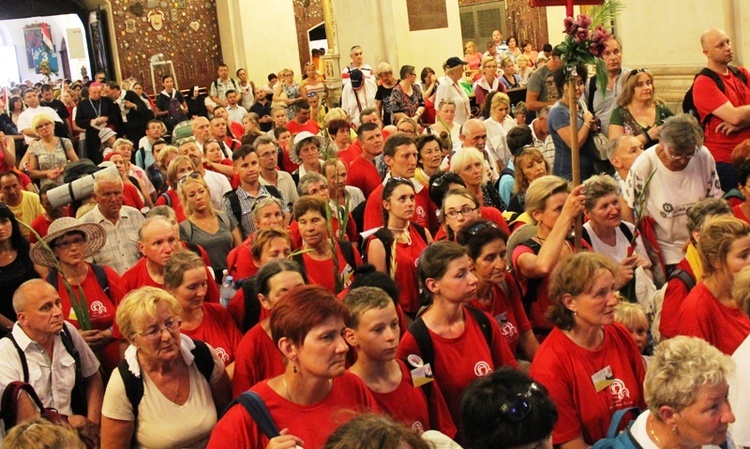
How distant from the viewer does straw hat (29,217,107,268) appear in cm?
635

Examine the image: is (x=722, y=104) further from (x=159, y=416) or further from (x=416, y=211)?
(x=159, y=416)

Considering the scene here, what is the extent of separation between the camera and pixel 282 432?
370 centimetres

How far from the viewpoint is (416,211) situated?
787 centimetres

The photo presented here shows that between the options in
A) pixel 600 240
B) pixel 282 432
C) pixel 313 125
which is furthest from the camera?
pixel 313 125

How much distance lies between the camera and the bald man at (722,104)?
25.4 feet

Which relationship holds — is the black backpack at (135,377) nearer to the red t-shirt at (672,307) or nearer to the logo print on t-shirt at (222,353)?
the logo print on t-shirt at (222,353)

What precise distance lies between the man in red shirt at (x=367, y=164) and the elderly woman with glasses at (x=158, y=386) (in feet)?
16.2

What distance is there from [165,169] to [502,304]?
236 inches

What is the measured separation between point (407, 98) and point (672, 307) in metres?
10.1

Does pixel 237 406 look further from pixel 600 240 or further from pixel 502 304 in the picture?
pixel 600 240

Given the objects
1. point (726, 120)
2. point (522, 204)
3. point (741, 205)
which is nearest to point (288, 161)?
point (522, 204)

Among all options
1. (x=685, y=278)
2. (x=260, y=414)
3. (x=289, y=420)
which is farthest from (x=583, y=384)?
(x=260, y=414)

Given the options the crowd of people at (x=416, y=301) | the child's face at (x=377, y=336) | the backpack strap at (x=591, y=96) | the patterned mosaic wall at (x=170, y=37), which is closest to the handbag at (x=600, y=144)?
the crowd of people at (x=416, y=301)

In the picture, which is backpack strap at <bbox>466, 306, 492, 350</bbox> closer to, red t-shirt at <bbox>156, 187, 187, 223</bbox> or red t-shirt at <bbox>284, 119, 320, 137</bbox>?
red t-shirt at <bbox>156, 187, 187, 223</bbox>
